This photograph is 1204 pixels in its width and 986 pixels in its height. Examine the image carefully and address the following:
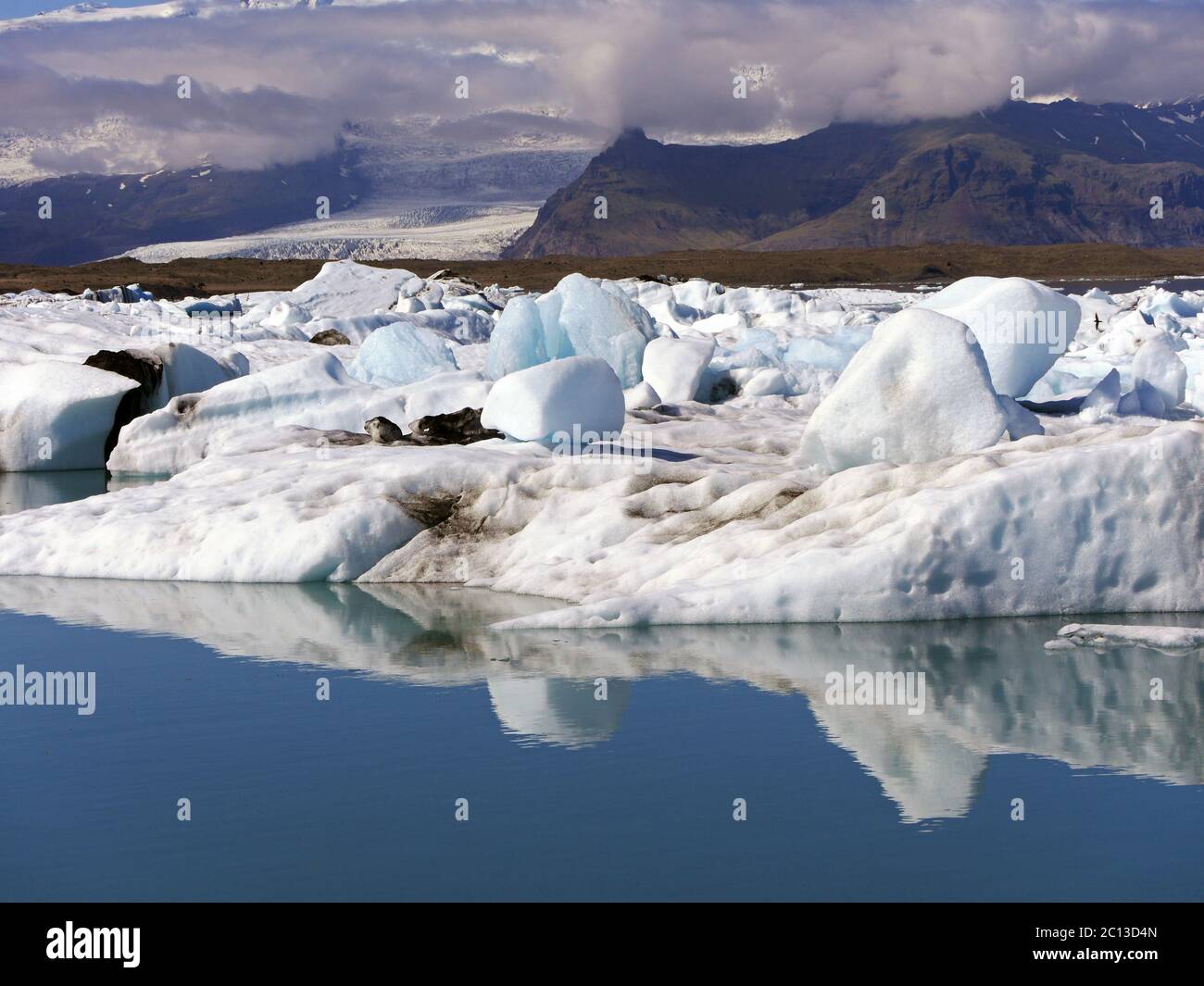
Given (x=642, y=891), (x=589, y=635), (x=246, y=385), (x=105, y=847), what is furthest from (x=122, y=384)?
(x=642, y=891)

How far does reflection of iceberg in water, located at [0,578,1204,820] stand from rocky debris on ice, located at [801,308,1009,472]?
2132 millimetres

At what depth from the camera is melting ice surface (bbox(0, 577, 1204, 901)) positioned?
4930 mm

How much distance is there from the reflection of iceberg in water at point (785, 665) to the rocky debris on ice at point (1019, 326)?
589cm

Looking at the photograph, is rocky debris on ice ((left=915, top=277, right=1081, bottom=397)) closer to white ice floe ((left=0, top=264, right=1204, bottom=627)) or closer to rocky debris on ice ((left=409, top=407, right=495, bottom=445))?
white ice floe ((left=0, top=264, right=1204, bottom=627))

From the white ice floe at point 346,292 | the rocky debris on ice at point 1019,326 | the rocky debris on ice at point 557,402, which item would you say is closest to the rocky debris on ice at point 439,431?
the rocky debris on ice at point 557,402

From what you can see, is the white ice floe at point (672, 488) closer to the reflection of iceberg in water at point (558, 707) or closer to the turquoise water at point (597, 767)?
the turquoise water at point (597, 767)

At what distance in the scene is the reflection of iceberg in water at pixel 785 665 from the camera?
20.8 feet

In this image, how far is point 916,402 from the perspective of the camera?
10.6 metres

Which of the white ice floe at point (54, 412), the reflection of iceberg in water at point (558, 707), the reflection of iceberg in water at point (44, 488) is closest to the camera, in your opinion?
the reflection of iceberg in water at point (558, 707)

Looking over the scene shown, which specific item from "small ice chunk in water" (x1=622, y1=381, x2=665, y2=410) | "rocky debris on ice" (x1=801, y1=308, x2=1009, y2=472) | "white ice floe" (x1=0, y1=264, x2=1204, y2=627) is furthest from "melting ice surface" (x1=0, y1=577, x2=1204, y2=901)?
"small ice chunk in water" (x1=622, y1=381, x2=665, y2=410)

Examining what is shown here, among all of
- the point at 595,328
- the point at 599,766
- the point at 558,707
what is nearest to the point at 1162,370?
the point at 595,328

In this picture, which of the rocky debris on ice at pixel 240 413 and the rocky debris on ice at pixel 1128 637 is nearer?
the rocky debris on ice at pixel 1128 637

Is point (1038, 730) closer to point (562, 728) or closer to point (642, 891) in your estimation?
point (562, 728)
